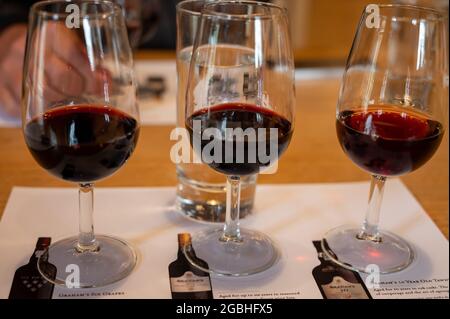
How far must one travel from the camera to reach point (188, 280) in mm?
617

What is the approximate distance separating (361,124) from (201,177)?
224 mm

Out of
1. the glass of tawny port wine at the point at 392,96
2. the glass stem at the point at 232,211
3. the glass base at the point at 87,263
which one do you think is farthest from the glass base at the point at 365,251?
the glass base at the point at 87,263

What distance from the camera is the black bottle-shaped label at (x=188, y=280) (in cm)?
59

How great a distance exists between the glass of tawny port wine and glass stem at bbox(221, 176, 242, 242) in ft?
0.37

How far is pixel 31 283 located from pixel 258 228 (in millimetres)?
280

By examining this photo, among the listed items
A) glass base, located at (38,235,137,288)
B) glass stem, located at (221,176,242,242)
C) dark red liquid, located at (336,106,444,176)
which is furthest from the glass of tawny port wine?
glass base, located at (38,235,137,288)

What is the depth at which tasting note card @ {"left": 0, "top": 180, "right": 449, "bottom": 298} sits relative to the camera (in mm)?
611

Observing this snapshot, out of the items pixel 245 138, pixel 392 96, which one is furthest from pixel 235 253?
pixel 392 96

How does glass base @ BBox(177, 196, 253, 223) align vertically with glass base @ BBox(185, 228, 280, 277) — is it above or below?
above

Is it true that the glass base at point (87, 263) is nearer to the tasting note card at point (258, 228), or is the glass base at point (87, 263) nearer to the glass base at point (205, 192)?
the tasting note card at point (258, 228)

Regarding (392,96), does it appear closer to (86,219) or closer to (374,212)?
(374,212)

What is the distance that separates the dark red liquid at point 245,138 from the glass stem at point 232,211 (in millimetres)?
38

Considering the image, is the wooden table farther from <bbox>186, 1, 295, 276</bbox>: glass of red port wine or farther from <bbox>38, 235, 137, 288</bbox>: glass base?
<bbox>186, 1, 295, 276</bbox>: glass of red port wine
